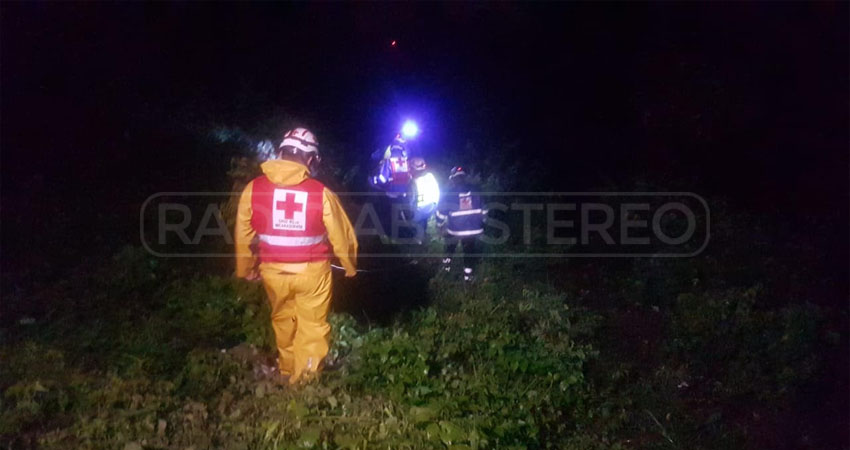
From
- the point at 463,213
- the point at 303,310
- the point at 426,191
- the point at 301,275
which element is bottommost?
the point at 303,310

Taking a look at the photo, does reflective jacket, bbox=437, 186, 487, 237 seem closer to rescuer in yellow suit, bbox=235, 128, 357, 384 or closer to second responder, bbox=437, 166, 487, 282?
second responder, bbox=437, 166, 487, 282

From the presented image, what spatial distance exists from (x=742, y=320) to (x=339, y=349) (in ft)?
14.0

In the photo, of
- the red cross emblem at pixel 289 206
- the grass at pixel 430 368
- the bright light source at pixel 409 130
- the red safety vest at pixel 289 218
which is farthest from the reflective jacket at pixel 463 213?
the red cross emblem at pixel 289 206

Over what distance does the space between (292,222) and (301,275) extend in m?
0.42

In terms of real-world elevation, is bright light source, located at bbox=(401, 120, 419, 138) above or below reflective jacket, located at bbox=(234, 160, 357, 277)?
above

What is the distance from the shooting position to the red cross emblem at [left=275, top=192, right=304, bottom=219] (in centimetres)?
568

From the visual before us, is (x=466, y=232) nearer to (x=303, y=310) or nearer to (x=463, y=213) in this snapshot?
(x=463, y=213)

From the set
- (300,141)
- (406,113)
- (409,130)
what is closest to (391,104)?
(406,113)

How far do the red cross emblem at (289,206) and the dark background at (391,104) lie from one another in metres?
4.72

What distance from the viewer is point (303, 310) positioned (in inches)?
232

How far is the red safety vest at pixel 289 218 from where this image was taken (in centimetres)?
569

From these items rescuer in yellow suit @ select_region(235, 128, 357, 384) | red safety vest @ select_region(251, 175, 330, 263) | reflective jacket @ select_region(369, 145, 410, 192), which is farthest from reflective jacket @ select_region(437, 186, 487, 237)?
red safety vest @ select_region(251, 175, 330, 263)

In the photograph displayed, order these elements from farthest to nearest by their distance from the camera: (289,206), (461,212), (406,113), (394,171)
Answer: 1. (406,113)
2. (394,171)
3. (461,212)
4. (289,206)

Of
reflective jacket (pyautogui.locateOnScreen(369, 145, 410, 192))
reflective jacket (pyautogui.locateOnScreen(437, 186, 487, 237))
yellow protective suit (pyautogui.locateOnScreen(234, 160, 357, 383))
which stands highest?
reflective jacket (pyautogui.locateOnScreen(369, 145, 410, 192))
